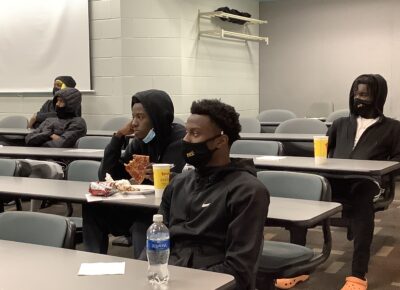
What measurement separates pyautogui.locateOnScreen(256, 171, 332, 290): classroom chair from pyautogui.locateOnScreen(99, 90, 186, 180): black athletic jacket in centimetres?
52

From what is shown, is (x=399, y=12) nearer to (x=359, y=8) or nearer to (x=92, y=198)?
(x=359, y=8)

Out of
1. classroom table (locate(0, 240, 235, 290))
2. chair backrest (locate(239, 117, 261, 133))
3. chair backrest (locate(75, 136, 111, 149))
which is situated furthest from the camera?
chair backrest (locate(239, 117, 261, 133))

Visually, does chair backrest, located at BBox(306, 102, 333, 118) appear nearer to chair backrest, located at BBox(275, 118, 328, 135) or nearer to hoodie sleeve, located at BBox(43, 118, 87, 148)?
chair backrest, located at BBox(275, 118, 328, 135)

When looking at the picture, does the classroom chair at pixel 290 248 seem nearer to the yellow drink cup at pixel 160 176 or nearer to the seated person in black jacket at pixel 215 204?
the seated person in black jacket at pixel 215 204

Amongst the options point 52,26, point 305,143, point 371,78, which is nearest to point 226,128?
point 371,78

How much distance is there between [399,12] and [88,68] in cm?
443

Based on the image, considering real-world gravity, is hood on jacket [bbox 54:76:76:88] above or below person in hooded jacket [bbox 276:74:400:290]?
above

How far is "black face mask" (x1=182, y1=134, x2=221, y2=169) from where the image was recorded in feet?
7.24

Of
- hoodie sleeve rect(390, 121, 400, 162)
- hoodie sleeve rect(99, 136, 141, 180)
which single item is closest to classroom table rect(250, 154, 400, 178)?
hoodie sleeve rect(390, 121, 400, 162)

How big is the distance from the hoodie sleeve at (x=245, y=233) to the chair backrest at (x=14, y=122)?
226 inches

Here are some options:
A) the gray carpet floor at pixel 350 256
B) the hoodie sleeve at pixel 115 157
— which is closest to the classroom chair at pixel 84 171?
the hoodie sleeve at pixel 115 157

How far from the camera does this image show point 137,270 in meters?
1.78

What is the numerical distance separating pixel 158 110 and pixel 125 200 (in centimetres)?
70

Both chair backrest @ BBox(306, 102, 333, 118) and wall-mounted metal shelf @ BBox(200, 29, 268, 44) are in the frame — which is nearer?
wall-mounted metal shelf @ BBox(200, 29, 268, 44)
